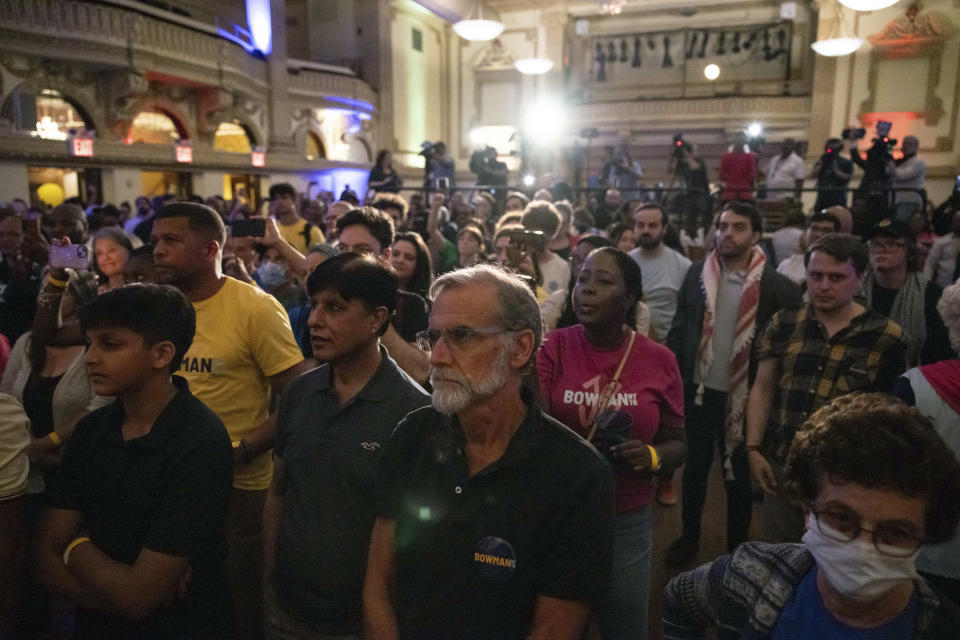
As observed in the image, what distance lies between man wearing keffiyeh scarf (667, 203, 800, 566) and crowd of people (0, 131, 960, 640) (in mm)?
29

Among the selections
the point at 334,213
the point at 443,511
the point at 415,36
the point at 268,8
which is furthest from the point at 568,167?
the point at 443,511

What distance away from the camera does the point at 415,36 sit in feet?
63.0

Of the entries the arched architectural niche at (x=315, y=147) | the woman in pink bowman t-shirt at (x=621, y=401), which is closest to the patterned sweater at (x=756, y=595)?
the woman in pink bowman t-shirt at (x=621, y=401)

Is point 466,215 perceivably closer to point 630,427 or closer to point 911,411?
point 630,427

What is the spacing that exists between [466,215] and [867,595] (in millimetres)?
7202

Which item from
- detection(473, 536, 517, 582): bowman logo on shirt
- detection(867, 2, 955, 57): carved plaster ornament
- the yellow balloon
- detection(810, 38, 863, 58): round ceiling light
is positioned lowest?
detection(473, 536, 517, 582): bowman logo on shirt

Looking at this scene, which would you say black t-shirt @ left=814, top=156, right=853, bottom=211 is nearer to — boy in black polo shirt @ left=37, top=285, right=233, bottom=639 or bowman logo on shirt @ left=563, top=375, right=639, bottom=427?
bowman logo on shirt @ left=563, top=375, right=639, bottom=427

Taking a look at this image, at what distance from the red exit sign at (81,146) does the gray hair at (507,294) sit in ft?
39.1

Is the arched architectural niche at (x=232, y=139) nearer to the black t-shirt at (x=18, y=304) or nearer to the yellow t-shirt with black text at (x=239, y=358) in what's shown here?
the black t-shirt at (x=18, y=304)

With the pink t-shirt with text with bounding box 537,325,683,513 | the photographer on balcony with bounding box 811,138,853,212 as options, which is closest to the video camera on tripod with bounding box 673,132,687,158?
the photographer on balcony with bounding box 811,138,853,212

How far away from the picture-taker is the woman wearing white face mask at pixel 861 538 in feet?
3.96

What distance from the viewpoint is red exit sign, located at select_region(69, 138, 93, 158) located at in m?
11.0

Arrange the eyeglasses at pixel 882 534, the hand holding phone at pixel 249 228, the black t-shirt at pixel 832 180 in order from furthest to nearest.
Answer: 1. the black t-shirt at pixel 832 180
2. the hand holding phone at pixel 249 228
3. the eyeglasses at pixel 882 534

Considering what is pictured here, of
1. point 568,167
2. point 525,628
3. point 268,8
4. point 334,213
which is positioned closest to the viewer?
point 525,628
